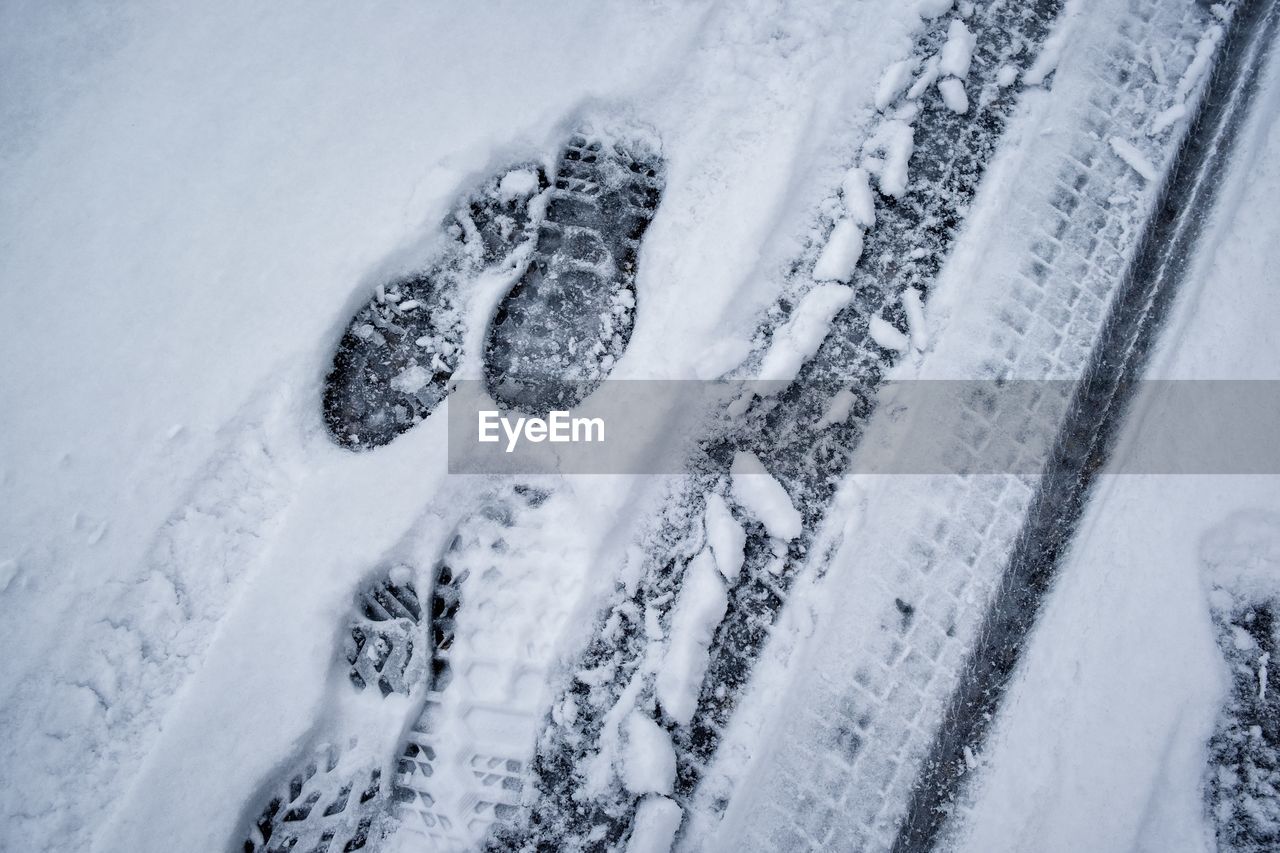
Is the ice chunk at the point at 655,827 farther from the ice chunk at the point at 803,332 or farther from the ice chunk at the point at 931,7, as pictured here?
the ice chunk at the point at 931,7

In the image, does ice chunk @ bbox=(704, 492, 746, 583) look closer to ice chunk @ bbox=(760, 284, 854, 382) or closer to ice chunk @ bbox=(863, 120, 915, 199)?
ice chunk @ bbox=(760, 284, 854, 382)

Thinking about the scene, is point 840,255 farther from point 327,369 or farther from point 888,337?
point 327,369

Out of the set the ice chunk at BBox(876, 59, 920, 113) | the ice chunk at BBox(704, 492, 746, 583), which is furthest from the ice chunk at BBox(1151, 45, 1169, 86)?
the ice chunk at BBox(704, 492, 746, 583)

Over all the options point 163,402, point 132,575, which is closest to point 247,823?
point 132,575

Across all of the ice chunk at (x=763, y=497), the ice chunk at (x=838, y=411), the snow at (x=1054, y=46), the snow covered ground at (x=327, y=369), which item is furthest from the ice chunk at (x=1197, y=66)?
the ice chunk at (x=763, y=497)

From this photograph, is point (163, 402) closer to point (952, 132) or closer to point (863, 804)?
point (863, 804)
